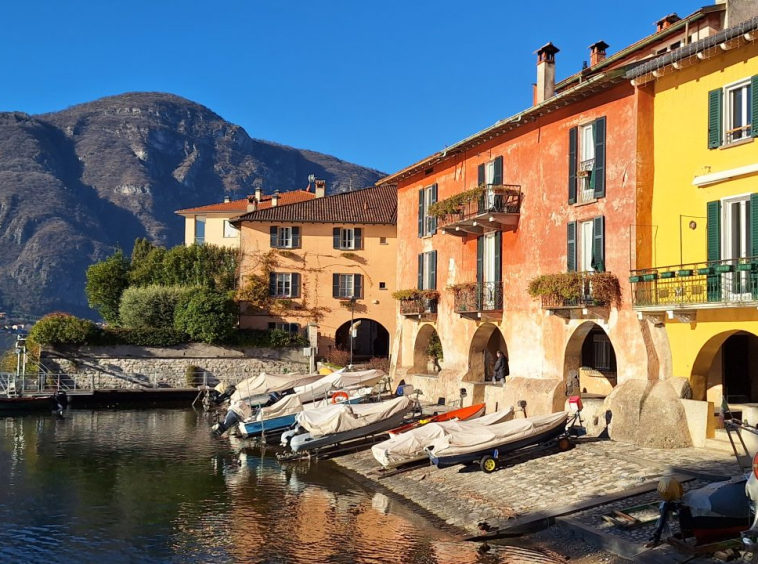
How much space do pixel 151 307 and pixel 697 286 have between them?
136 ft

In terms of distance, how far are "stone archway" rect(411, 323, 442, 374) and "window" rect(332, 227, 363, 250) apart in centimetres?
1673

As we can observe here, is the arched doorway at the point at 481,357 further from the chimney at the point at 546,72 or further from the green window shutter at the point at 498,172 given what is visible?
the chimney at the point at 546,72

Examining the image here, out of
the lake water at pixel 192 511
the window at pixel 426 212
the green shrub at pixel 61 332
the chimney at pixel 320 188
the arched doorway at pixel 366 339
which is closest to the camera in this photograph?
the lake water at pixel 192 511

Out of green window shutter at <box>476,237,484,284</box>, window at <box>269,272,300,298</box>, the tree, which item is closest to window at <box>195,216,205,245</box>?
the tree

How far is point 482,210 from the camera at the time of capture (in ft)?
107

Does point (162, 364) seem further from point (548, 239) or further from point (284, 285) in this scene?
point (548, 239)

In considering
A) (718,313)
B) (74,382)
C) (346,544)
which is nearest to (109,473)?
(346,544)

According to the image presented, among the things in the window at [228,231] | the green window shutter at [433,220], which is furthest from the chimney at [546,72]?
the window at [228,231]

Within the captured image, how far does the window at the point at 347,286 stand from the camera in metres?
57.9

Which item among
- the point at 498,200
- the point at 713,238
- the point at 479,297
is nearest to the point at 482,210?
the point at 498,200

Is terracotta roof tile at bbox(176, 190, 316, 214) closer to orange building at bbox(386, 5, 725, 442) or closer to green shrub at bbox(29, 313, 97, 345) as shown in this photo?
green shrub at bbox(29, 313, 97, 345)

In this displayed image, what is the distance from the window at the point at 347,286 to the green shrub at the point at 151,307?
9875 mm

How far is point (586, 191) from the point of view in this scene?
27375 mm

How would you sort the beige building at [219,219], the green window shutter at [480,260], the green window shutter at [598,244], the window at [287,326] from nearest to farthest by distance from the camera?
the green window shutter at [598,244], the green window shutter at [480,260], the window at [287,326], the beige building at [219,219]
